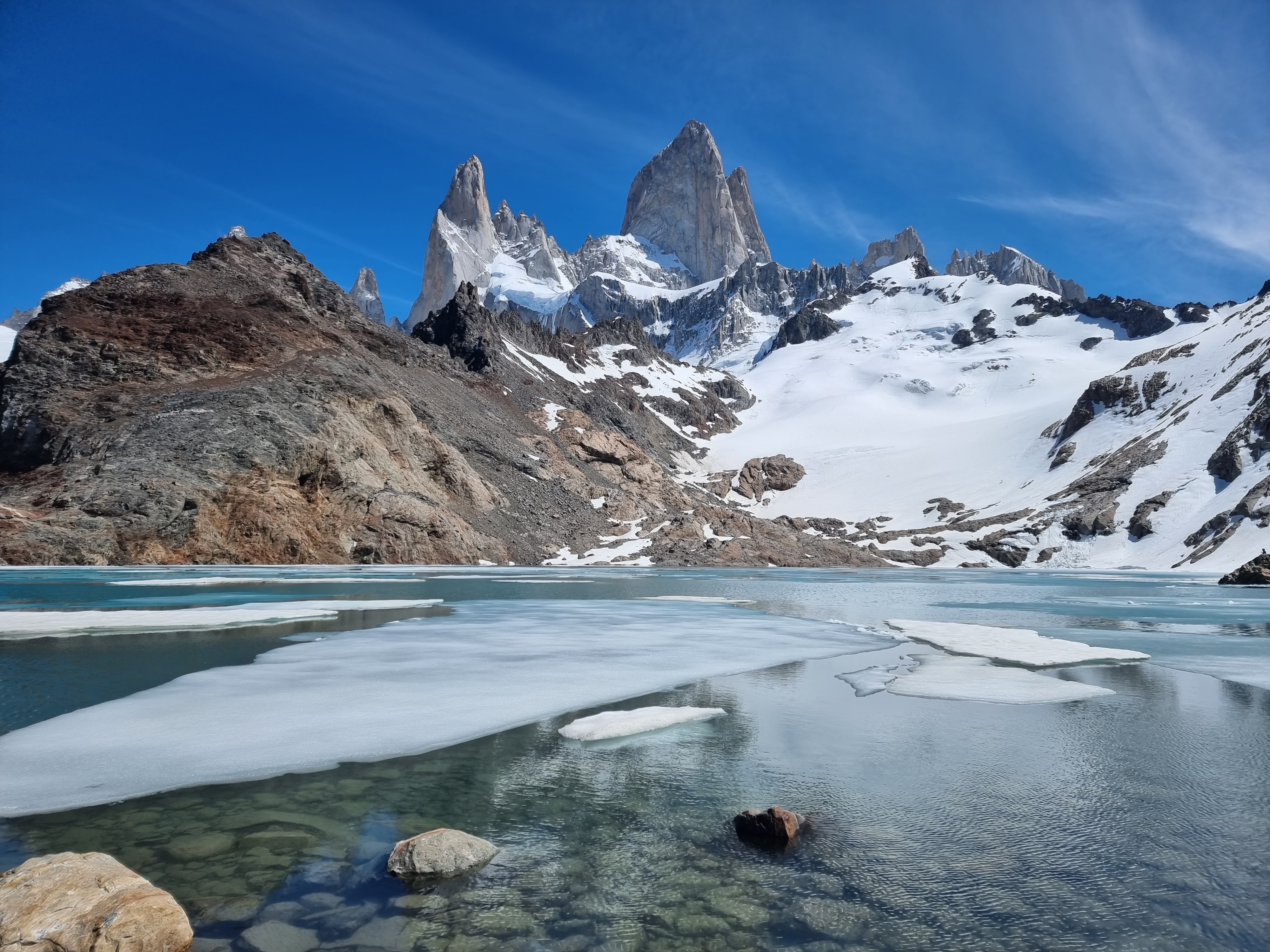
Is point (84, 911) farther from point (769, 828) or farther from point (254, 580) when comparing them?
point (254, 580)

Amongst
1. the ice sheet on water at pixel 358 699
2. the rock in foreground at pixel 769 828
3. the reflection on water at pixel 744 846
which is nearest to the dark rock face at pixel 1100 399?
the ice sheet on water at pixel 358 699

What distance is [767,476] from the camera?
117812 mm

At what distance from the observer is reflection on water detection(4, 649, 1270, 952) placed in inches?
187

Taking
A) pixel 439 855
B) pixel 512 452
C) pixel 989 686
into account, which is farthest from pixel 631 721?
pixel 512 452

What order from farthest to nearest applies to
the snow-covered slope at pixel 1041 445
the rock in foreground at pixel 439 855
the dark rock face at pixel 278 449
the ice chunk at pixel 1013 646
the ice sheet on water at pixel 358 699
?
the snow-covered slope at pixel 1041 445
the dark rock face at pixel 278 449
the ice chunk at pixel 1013 646
the ice sheet on water at pixel 358 699
the rock in foreground at pixel 439 855

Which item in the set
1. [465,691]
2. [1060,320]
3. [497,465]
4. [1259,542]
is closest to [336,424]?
[497,465]

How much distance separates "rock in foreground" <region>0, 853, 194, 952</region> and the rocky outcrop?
4267 inches

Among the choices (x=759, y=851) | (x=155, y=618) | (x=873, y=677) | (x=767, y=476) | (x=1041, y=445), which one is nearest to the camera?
(x=759, y=851)

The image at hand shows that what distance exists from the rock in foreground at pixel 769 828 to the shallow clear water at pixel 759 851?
128 millimetres

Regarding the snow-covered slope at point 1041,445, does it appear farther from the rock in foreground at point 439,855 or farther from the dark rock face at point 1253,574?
the rock in foreground at point 439,855

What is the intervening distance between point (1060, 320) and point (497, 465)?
182399 mm

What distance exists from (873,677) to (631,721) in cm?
559

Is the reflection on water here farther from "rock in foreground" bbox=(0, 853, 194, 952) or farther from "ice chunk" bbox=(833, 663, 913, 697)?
"ice chunk" bbox=(833, 663, 913, 697)

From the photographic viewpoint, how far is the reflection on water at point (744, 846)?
4.76 metres
